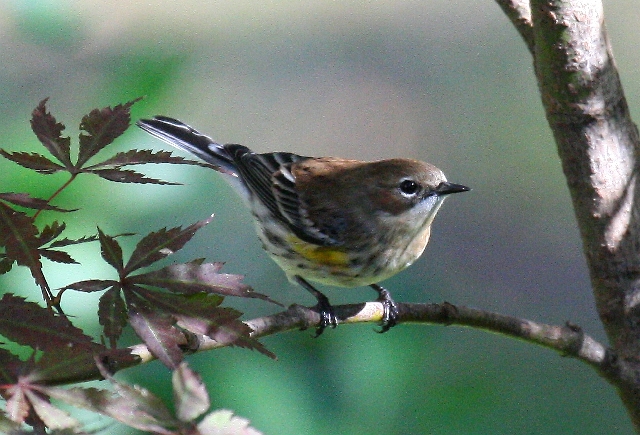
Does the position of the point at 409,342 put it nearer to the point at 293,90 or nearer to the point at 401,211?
the point at 401,211

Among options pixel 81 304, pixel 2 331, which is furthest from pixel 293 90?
pixel 2 331

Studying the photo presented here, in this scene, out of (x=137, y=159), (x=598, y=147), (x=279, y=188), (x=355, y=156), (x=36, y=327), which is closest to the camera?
(x=36, y=327)

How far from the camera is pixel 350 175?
2.26m

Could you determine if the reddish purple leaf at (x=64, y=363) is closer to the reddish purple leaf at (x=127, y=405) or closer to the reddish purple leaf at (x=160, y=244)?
the reddish purple leaf at (x=127, y=405)

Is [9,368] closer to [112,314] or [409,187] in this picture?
[112,314]

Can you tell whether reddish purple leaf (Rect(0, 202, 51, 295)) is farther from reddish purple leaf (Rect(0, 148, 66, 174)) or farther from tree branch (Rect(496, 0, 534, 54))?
tree branch (Rect(496, 0, 534, 54))

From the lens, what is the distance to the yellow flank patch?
2031 mm

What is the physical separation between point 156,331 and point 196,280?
0.31 ft

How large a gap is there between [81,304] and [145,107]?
33.6 inches

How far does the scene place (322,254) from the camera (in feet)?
6.72

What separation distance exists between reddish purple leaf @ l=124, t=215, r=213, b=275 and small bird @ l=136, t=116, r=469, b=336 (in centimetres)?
91

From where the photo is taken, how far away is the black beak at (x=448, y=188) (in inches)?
77.6

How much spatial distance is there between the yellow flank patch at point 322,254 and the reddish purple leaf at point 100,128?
1.02m

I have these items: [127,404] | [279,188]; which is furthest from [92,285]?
[279,188]
